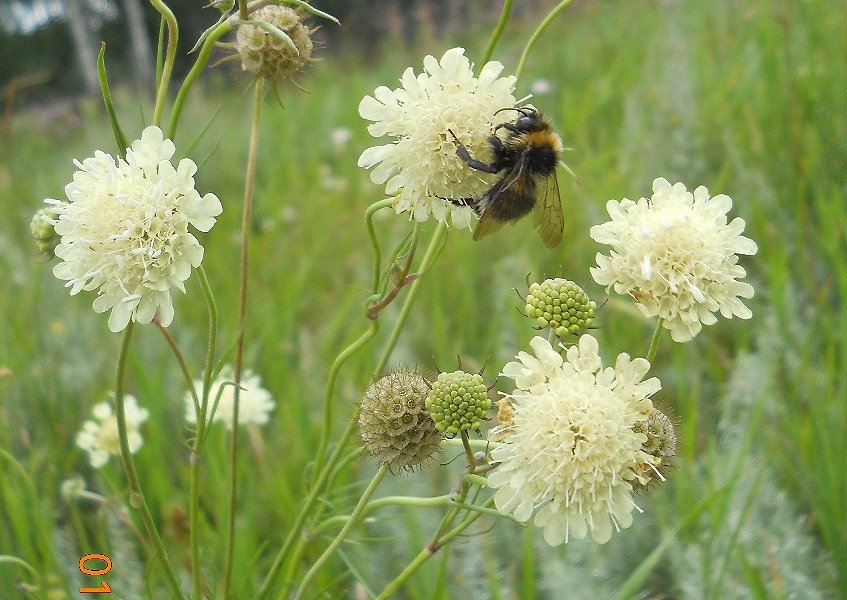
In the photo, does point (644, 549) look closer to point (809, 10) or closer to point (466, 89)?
point (466, 89)

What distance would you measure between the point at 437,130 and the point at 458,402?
0.28m

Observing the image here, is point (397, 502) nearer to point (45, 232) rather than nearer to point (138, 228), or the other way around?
point (138, 228)

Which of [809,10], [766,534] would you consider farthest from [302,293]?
[809,10]

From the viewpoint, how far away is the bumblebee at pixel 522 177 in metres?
0.84

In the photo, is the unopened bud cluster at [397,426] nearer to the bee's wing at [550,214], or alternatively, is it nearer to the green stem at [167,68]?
the bee's wing at [550,214]

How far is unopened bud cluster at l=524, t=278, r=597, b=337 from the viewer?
2.66ft

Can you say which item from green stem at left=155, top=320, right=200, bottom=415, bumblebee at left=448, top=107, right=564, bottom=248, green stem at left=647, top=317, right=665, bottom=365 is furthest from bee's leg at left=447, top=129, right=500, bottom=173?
green stem at left=155, top=320, right=200, bottom=415

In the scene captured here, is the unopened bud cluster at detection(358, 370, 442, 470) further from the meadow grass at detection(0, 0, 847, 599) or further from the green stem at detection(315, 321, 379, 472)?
the meadow grass at detection(0, 0, 847, 599)

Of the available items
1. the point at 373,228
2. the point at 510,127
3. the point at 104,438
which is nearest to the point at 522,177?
the point at 510,127

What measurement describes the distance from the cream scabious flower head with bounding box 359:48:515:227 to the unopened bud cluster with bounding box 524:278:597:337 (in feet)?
0.39

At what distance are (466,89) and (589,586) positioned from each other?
35.1 inches

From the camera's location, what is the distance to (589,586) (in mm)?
1315

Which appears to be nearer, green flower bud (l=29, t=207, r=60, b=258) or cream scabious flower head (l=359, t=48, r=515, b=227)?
cream scabious flower head (l=359, t=48, r=515, b=227)

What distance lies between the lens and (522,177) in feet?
2.86
